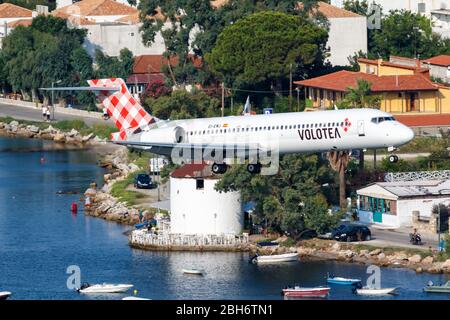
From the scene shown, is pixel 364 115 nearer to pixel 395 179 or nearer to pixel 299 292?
pixel 299 292

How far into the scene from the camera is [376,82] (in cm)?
13400

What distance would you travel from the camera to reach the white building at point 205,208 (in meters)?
92.5

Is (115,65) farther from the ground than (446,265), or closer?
farther from the ground

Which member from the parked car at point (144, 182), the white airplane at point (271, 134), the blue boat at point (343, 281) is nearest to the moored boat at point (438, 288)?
the blue boat at point (343, 281)

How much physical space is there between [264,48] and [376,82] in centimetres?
1841

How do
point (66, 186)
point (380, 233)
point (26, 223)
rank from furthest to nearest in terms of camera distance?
point (66, 186), point (26, 223), point (380, 233)

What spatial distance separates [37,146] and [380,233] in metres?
87.8

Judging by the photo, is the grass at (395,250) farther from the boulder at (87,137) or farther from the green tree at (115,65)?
the green tree at (115,65)

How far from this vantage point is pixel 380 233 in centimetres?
8881

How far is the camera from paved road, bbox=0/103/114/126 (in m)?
173

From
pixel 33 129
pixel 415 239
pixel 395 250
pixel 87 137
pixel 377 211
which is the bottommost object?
pixel 395 250

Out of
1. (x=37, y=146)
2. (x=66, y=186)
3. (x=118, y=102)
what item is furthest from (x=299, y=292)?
(x=37, y=146)

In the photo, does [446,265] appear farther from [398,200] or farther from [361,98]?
[361,98]

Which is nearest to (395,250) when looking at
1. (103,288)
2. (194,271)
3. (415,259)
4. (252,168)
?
(415,259)
